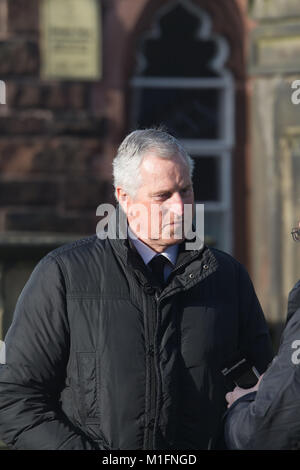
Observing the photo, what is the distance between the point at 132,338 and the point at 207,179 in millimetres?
4552

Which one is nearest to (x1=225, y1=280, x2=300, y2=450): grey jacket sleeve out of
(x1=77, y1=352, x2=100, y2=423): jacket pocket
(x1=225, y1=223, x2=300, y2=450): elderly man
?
(x1=225, y1=223, x2=300, y2=450): elderly man

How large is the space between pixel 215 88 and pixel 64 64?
3.61 feet

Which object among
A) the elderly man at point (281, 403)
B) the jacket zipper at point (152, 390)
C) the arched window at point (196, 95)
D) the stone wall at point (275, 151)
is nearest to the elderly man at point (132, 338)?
the jacket zipper at point (152, 390)

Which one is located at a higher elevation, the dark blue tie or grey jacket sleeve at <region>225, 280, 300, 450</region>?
the dark blue tie

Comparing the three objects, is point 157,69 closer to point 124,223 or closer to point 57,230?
point 57,230

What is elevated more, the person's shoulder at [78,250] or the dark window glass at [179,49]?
the dark window glass at [179,49]

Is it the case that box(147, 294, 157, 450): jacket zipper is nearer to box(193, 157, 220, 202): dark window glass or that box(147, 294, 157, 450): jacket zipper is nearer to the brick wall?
the brick wall

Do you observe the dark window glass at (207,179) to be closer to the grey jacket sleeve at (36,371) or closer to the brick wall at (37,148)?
the brick wall at (37,148)

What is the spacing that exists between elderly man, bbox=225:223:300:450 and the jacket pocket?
1.41 feet

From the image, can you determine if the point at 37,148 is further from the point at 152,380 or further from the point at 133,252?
the point at 152,380

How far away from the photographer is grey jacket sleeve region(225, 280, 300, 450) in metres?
2.43

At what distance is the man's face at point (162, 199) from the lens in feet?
9.37

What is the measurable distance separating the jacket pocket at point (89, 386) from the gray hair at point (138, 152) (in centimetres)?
47

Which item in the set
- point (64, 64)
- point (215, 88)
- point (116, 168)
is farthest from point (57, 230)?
point (116, 168)
